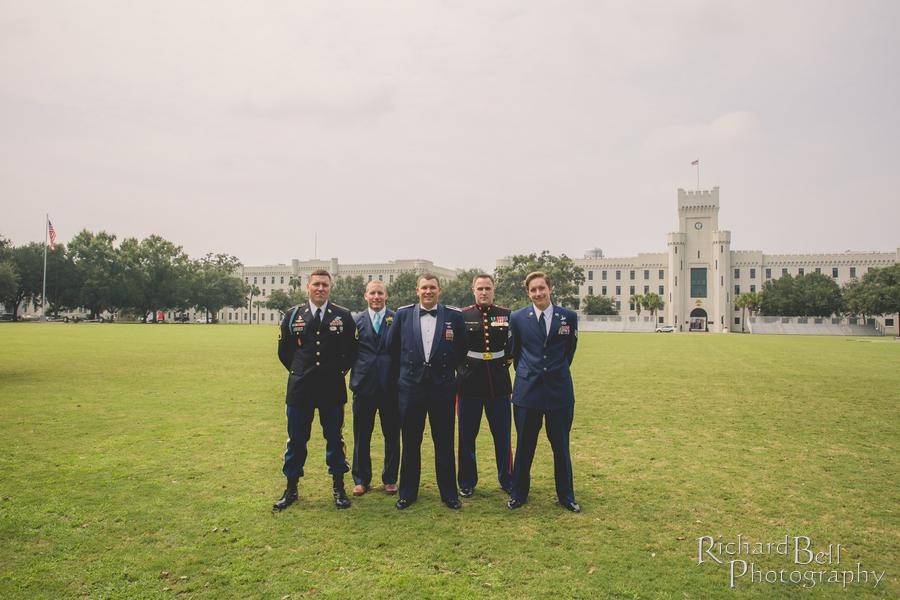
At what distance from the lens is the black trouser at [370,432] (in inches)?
261

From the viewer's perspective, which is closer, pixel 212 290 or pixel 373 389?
pixel 373 389

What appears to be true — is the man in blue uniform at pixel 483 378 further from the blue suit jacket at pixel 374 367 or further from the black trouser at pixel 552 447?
the blue suit jacket at pixel 374 367

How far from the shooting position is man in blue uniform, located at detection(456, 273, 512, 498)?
655 centimetres

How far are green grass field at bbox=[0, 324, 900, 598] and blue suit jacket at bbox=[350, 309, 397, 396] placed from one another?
1.17 m

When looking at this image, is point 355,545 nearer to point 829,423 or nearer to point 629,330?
point 829,423

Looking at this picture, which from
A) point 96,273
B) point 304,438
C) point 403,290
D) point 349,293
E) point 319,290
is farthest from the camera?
point 349,293

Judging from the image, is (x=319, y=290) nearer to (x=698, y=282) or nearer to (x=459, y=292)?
(x=459, y=292)

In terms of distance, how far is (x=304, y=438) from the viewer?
6.23m

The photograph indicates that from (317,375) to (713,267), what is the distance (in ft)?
337

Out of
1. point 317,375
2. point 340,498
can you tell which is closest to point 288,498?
point 340,498

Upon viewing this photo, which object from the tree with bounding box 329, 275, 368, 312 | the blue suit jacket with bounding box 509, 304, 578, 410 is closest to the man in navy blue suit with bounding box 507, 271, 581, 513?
the blue suit jacket with bounding box 509, 304, 578, 410

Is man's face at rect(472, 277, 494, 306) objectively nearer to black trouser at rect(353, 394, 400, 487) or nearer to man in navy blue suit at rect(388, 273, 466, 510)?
man in navy blue suit at rect(388, 273, 466, 510)

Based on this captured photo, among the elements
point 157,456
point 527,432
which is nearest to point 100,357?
point 157,456

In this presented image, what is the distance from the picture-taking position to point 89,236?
295ft
